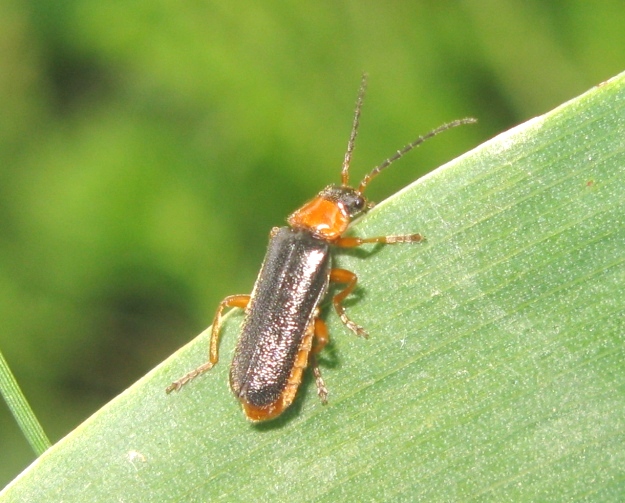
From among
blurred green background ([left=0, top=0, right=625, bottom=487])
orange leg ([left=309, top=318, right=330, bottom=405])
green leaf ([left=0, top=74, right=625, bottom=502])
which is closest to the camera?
green leaf ([left=0, top=74, right=625, bottom=502])

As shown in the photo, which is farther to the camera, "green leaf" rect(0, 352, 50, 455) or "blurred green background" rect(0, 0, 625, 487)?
"blurred green background" rect(0, 0, 625, 487)

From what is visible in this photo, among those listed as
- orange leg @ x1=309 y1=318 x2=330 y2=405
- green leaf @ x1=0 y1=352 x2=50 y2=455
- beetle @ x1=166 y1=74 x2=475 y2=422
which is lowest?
orange leg @ x1=309 y1=318 x2=330 y2=405

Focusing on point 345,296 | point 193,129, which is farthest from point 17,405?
point 193,129

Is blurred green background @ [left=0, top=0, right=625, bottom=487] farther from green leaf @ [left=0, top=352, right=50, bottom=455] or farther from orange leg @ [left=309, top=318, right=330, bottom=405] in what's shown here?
green leaf @ [left=0, top=352, right=50, bottom=455]

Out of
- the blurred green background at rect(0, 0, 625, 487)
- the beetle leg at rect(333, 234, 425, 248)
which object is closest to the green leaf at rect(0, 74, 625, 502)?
the beetle leg at rect(333, 234, 425, 248)

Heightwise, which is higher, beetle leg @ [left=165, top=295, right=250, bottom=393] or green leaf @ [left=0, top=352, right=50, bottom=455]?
green leaf @ [left=0, top=352, right=50, bottom=455]

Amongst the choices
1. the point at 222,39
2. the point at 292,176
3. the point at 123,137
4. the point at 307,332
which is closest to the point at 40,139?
the point at 123,137

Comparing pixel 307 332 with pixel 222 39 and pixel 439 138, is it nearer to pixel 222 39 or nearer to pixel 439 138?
pixel 439 138
